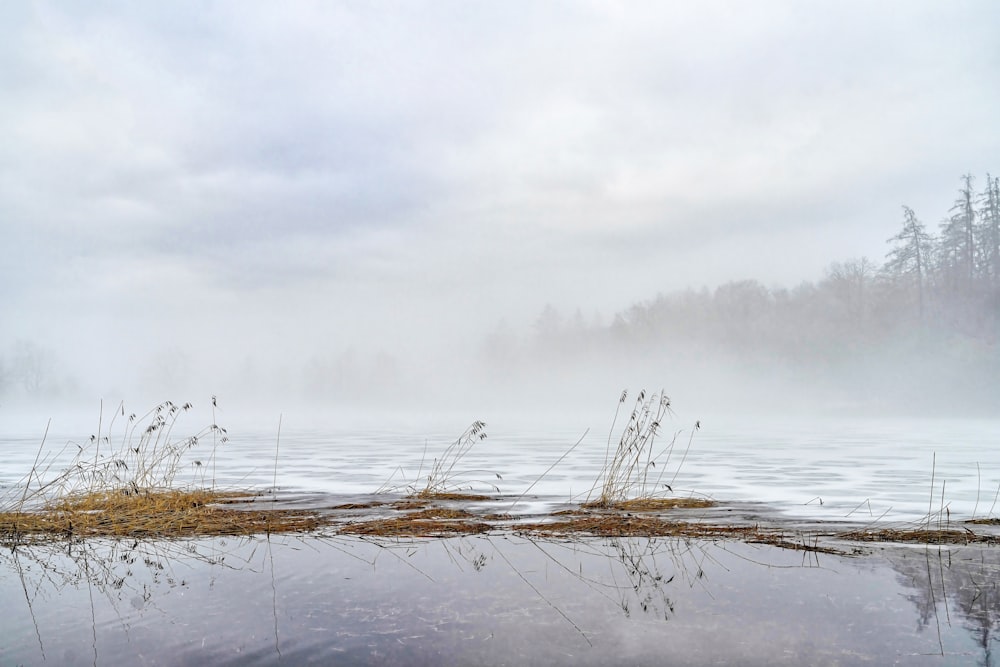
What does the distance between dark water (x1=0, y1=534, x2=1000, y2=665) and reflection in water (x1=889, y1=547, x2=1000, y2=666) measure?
14 mm

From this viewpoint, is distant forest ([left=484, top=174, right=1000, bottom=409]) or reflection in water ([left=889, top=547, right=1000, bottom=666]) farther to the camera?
distant forest ([left=484, top=174, right=1000, bottom=409])

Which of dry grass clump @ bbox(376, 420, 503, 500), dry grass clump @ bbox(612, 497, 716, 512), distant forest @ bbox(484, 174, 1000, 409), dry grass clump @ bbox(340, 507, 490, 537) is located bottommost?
dry grass clump @ bbox(340, 507, 490, 537)

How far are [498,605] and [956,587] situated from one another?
9.07 ft

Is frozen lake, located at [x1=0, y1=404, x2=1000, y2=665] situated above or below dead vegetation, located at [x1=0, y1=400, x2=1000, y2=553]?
below

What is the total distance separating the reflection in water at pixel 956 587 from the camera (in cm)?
400

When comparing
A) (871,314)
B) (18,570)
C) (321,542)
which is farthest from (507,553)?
(871,314)

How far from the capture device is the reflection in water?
4.00 m

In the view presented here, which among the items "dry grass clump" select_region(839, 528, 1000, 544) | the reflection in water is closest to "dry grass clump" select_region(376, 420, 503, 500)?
"dry grass clump" select_region(839, 528, 1000, 544)

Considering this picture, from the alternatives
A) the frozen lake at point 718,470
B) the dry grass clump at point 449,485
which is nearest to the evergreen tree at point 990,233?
the frozen lake at point 718,470

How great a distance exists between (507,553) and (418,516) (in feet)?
7.80

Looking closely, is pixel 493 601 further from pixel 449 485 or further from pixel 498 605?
pixel 449 485

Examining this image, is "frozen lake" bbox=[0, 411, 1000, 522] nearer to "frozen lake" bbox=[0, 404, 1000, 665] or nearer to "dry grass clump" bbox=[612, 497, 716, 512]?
"dry grass clump" bbox=[612, 497, 716, 512]

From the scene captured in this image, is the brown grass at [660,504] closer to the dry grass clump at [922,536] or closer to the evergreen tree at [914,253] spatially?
the dry grass clump at [922,536]

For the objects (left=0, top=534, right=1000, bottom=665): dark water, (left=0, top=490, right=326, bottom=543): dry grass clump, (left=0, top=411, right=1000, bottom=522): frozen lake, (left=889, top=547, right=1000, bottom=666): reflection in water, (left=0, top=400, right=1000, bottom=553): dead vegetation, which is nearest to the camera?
(left=0, top=534, right=1000, bottom=665): dark water
